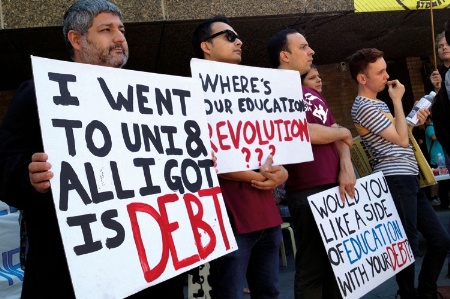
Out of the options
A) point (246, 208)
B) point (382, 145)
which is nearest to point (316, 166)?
point (246, 208)

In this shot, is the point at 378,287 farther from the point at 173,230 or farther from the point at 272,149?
the point at 173,230

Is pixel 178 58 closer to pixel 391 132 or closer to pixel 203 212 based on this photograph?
pixel 391 132

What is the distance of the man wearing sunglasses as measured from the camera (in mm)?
2510

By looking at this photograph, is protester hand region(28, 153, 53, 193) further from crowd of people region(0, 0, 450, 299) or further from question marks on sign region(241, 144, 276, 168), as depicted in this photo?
question marks on sign region(241, 144, 276, 168)

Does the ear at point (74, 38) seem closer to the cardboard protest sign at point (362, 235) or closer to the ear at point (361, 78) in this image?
the cardboard protest sign at point (362, 235)

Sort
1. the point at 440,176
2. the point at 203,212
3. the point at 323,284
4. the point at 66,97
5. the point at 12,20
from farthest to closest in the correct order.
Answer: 1. the point at 440,176
2. the point at 12,20
3. the point at 323,284
4. the point at 203,212
5. the point at 66,97

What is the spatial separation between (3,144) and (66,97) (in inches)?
11.0

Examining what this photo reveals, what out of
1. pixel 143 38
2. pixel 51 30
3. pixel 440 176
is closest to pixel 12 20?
pixel 51 30

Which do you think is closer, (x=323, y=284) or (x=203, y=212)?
(x=203, y=212)

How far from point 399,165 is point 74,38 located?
246cm

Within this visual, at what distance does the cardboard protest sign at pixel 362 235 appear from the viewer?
3.00 m

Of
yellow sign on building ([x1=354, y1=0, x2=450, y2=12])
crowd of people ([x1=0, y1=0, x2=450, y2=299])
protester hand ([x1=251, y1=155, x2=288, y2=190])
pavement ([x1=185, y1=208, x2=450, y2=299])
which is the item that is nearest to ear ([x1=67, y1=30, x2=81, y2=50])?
crowd of people ([x1=0, y1=0, x2=450, y2=299])

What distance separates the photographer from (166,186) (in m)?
1.94

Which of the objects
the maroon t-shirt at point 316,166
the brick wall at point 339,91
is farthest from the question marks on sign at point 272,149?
the brick wall at point 339,91
